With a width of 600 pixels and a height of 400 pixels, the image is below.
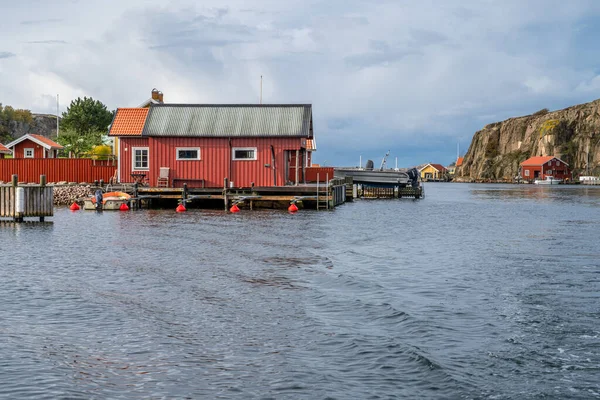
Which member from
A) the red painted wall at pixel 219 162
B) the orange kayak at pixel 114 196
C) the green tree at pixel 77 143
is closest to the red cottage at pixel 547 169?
the green tree at pixel 77 143

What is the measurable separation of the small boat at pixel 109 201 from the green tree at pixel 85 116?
5729 centimetres

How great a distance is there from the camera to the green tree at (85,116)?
103m

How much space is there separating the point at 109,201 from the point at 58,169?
11023 millimetres

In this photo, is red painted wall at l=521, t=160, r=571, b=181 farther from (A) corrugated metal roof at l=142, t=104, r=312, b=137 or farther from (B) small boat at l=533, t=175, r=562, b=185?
(A) corrugated metal roof at l=142, t=104, r=312, b=137

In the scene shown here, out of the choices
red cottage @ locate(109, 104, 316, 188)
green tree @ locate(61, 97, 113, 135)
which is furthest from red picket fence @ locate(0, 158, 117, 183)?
green tree @ locate(61, 97, 113, 135)

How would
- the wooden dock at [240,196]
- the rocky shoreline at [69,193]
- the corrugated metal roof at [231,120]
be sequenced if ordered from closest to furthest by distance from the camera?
1. the wooden dock at [240,196]
2. the corrugated metal roof at [231,120]
3. the rocky shoreline at [69,193]

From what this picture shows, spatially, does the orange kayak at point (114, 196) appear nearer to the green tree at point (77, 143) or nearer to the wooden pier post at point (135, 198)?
the wooden pier post at point (135, 198)

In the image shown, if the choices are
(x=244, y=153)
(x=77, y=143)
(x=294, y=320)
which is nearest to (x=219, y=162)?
(x=244, y=153)

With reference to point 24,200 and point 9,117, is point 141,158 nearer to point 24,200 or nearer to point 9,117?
point 24,200

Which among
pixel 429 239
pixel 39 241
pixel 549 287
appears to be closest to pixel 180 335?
pixel 549 287

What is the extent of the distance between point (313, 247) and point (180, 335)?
1460 centimetres

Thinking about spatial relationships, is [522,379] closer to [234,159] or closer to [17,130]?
[234,159]

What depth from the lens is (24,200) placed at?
115 ft

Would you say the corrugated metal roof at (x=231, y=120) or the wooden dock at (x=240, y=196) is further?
the corrugated metal roof at (x=231, y=120)
